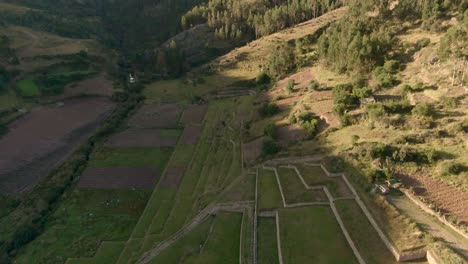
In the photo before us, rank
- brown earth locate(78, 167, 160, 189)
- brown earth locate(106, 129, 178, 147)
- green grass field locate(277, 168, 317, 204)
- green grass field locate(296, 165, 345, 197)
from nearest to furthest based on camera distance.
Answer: green grass field locate(296, 165, 345, 197) < green grass field locate(277, 168, 317, 204) < brown earth locate(78, 167, 160, 189) < brown earth locate(106, 129, 178, 147)

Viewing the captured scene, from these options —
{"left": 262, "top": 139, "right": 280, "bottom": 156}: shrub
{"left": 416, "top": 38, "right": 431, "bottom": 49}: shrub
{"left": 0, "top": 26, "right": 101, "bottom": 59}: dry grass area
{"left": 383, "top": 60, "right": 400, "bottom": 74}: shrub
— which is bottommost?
{"left": 262, "top": 139, "right": 280, "bottom": 156}: shrub

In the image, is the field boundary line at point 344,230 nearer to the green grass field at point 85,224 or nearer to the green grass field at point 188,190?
the green grass field at point 188,190

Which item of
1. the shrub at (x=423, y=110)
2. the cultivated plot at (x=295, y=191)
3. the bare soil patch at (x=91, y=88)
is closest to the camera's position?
the cultivated plot at (x=295, y=191)

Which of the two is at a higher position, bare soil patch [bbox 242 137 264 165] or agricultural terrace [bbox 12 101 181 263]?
bare soil patch [bbox 242 137 264 165]

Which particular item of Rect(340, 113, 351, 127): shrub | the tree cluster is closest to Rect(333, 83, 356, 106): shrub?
Rect(340, 113, 351, 127): shrub

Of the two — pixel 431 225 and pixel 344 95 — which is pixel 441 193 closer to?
pixel 431 225

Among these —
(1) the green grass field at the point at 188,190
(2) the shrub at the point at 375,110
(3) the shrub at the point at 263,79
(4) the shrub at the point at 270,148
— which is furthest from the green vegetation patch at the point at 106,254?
(3) the shrub at the point at 263,79

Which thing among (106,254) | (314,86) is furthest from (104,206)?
(314,86)

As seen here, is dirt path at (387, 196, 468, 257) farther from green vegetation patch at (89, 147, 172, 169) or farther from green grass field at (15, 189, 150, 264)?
green vegetation patch at (89, 147, 172, 169)
